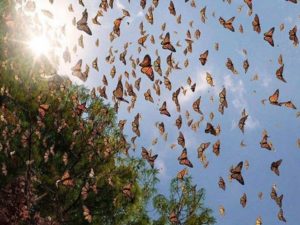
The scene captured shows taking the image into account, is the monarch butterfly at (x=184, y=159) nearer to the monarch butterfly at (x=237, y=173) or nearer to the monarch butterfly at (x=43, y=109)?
the monarch butterfly at (x=237, y=173)

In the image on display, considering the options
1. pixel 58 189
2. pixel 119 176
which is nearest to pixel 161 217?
pixel 119 176

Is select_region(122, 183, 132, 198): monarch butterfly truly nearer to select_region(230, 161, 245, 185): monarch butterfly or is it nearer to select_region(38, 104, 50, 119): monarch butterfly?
select_region(38, 104, 50, 119): monarch butterfly

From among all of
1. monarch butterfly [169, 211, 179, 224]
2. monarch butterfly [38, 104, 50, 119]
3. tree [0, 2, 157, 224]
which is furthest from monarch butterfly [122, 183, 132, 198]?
monarch butterfly [38, 104, 50, 119]

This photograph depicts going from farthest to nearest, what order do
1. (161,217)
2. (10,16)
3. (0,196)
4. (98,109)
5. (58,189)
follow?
(10,16) < (98,109) < (161,217) < (58,189) < (0,196)

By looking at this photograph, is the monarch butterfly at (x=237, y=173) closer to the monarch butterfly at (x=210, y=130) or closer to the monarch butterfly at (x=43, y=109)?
the monarch butterfly at (x=210, y=130)

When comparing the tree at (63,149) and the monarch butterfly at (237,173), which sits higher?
the tree at (63,149)

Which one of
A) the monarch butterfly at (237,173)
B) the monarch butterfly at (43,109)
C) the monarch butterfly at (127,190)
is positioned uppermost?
the monarch butterfly at (43,109)

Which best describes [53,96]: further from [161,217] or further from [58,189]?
[161,217]

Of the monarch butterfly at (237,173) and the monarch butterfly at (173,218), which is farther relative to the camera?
the monarch butterfly at (173,218)

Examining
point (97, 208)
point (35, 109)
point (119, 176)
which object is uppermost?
point (35, 109)

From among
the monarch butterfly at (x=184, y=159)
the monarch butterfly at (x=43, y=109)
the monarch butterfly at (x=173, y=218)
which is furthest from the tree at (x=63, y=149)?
the monarch butterfly at (x=184, y=159)

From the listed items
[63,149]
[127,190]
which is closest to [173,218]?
[127,190]
